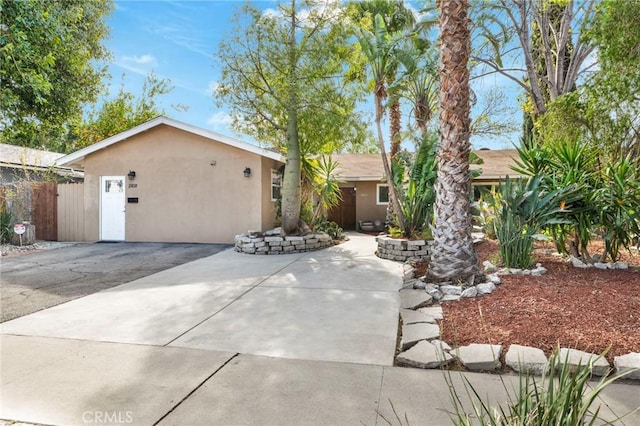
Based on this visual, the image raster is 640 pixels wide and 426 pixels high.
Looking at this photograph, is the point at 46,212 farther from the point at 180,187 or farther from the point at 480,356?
the point at 480,356

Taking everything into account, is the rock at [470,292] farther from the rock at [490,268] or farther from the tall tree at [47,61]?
the tall tree at [47,61]

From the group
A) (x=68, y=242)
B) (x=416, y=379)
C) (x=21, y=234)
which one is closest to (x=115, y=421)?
(x=416, y=379)

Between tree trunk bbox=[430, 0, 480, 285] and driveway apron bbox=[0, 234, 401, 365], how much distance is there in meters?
1.00

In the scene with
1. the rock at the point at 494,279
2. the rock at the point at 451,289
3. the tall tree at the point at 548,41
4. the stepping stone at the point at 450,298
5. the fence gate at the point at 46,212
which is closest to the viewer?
the stepping stone at the point at 450,298

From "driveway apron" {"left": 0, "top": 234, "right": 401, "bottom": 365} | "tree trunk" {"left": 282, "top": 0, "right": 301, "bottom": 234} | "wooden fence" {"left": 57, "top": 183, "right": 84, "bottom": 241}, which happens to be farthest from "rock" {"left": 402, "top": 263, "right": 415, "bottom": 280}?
"wooden fence" {"left": 57, "top": 183, "right": 84, "bottom": 241}

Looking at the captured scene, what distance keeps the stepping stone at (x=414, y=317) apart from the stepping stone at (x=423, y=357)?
2.47ft

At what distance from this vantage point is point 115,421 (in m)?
2.55

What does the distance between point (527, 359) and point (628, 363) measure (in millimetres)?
775

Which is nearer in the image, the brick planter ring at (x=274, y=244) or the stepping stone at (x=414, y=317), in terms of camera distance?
the stepping stone at (x=414, y=317)

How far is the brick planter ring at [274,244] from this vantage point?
33.1ft

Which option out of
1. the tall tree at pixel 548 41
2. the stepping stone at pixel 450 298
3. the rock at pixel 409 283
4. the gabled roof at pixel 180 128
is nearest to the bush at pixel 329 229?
the gabled roof at pixel 180 128

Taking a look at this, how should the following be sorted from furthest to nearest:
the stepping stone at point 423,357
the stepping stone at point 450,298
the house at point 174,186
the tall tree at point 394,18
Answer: the tall tree at point 394,18 → the house at point 174,186 → the stepping stone at point 450,298 → the stepping stone at point 423,357

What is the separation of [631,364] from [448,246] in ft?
9.27

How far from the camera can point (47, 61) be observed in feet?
24.3
